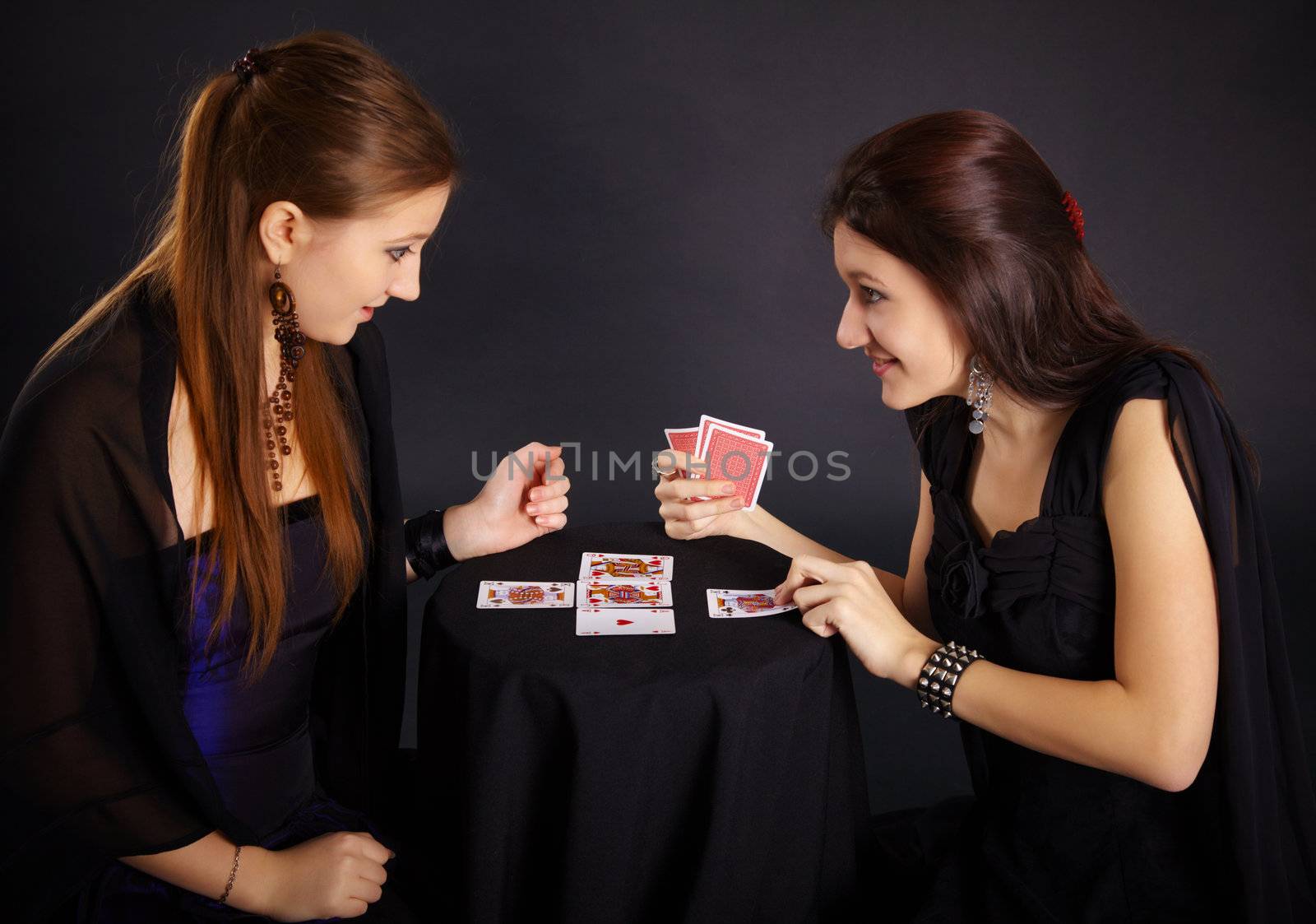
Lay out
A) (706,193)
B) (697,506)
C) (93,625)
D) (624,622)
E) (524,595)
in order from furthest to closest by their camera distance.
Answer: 1. (706,193)
2. (697,506)
3. (524,595)
4. (624,622)
5. (93,625)

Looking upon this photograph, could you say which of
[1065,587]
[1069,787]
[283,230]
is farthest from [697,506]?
[283,230]

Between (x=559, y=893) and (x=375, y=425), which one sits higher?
(x=375, y=425)

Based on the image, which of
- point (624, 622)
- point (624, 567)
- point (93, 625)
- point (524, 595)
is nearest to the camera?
point (93, 625)

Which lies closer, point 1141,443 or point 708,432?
point 1141,443

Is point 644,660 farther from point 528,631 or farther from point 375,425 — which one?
point 375,425

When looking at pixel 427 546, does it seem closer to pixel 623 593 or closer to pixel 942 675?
pixel 623 593

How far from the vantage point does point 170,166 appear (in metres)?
4.49

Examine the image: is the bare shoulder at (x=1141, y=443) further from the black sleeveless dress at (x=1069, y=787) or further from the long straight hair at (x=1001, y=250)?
the long straight hair at (x=1001, y=250)

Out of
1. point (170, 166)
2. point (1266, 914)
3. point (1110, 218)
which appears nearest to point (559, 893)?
point (1266, 914)

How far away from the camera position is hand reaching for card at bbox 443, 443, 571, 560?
8.31 ft

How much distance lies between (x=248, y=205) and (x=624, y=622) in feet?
3.31

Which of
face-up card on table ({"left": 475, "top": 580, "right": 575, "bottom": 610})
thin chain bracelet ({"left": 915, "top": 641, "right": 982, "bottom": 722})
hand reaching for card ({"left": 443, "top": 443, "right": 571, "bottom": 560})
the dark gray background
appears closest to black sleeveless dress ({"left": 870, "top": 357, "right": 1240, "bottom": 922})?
thin chain bracelet ({"left": 915, "top": 641, "right": 982, "bottom": 722})

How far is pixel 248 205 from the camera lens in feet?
6.17

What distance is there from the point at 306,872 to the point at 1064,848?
1376 millimetres
